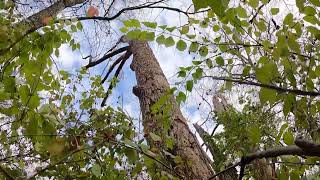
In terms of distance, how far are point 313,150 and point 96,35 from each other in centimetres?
366

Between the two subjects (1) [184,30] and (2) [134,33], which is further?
(1) [184,30]

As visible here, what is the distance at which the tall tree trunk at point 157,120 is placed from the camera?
3104mm

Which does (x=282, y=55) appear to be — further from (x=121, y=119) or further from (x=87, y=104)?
(x=87, y=104)

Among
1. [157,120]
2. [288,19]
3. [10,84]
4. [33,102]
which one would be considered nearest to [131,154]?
[33,102]

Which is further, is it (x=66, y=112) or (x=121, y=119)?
(x=66, y=112)

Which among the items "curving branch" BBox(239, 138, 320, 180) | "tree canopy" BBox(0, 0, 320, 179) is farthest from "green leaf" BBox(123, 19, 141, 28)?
"curving branch" BBox(239, 138, 320, 180)

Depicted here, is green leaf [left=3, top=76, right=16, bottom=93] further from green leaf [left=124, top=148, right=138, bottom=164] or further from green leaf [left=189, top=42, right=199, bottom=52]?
green leaf [left=189, top=42, right=199, bottom=52]

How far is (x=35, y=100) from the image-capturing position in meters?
1.46

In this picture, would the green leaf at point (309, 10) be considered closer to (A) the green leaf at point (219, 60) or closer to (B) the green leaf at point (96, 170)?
(A) the green leaf at point (219, 60)

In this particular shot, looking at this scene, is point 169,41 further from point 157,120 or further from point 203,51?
point 157,120

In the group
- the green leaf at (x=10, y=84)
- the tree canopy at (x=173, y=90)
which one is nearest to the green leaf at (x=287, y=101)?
the tree canopy at (x=173, y=90)

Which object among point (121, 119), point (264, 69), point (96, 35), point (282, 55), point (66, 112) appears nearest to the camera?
point (264, 69)

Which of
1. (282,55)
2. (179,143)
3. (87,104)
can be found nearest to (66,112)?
(87,104)

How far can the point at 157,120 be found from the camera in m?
2.34
